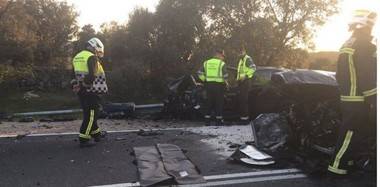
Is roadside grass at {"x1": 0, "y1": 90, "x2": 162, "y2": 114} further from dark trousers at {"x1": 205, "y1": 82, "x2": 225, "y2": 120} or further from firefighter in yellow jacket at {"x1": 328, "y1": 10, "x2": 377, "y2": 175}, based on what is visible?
firefighter in yellow jacket at {"x1": 328, "y1": 10, "x2": 377, "y2": 175}

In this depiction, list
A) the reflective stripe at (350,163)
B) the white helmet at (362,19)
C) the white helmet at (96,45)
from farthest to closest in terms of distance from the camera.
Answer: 1. the white helmet at (96,45)
2. the reflective stripe at (350,163)
3. the white helmet at (362,19)

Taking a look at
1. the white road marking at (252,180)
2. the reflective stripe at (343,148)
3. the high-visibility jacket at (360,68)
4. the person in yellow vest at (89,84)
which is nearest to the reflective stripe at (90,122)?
the person in yellow vest at (89,84)

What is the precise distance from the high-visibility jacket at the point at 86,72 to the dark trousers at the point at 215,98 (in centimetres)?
368

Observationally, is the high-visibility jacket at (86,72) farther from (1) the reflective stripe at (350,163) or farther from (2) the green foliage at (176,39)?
(2) the green foliage at (176,39)

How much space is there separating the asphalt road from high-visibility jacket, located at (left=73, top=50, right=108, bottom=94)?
906 millimetres

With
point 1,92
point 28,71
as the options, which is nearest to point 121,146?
point 1,92

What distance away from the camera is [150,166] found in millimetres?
5941

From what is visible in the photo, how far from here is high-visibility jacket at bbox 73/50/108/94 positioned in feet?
25.2

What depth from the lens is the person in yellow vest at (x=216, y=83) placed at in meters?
10.9

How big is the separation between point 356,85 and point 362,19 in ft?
2.30

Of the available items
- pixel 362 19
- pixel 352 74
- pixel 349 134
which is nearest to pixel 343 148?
pixel 349 134

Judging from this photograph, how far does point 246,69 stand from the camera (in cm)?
1109

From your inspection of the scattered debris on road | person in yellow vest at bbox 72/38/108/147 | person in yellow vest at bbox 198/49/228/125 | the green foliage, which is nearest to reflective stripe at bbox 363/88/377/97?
the scattered debris on road

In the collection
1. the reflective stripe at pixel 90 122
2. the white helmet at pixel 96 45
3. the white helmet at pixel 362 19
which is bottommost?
the reflective stripe at pixel 90 122
